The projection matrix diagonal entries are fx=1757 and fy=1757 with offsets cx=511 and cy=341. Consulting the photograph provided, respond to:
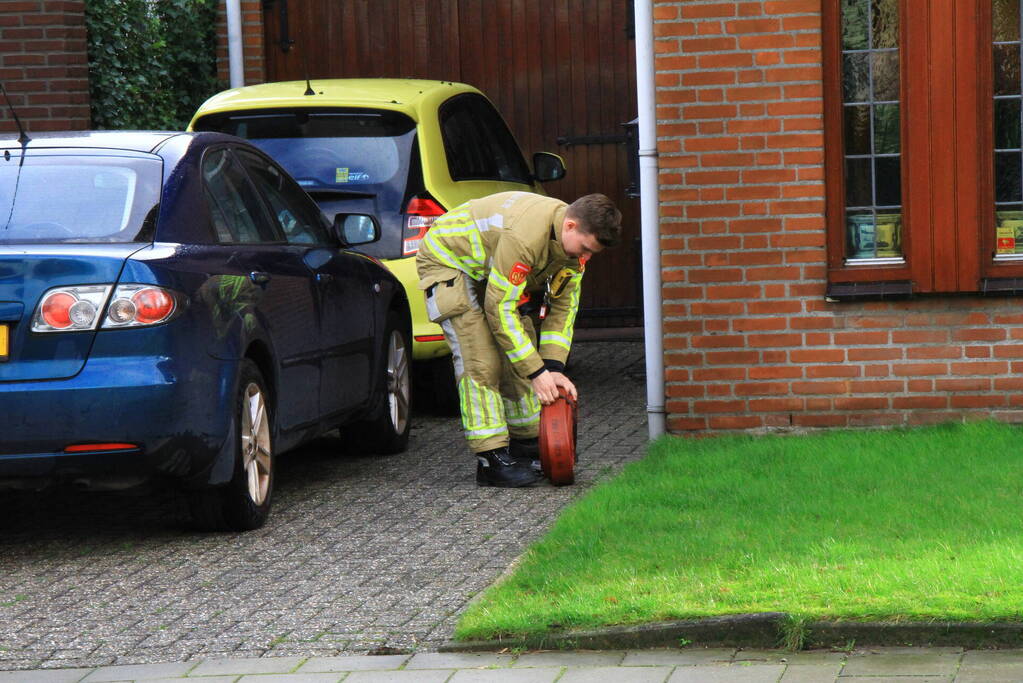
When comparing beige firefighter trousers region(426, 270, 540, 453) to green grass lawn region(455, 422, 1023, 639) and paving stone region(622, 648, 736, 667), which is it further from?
paving stone region(622, 648, 736, 667)

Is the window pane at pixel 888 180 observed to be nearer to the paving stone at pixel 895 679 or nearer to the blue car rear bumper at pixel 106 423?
the blue car rear bumper at pixel 106 423

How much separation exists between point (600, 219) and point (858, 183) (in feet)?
5.59

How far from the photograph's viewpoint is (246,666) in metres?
4.91

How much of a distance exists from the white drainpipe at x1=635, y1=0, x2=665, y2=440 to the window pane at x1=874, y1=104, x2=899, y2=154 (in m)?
1.03

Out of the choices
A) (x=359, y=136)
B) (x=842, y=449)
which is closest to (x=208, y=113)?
(x=359, y=136)

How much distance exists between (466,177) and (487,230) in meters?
2.36

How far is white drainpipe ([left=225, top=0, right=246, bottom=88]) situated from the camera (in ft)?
43.9

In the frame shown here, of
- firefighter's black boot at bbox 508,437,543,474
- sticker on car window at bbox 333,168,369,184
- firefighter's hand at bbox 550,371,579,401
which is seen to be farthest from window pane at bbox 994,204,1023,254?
sticker on car window at bbox 333,168,369,184

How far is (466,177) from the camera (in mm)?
9875

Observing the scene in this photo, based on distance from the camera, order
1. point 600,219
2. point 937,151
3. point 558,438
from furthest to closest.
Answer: point 937,151 < point 558,438 < point 600,219

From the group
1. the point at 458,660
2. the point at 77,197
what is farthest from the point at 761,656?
the point at 77,197

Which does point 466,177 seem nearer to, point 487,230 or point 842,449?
point 487,230

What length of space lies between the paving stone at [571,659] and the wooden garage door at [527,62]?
865 centimetres

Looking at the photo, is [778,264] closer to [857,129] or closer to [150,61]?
[857,129]
